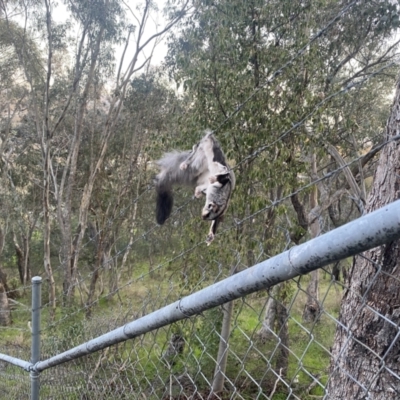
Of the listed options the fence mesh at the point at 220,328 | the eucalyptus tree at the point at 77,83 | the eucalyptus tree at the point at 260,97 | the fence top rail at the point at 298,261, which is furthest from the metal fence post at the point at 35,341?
the eucalyptus tree at the point at 77,83

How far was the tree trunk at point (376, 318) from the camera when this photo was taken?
1815 mm

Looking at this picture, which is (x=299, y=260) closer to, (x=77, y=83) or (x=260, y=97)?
(x=260, y=97)

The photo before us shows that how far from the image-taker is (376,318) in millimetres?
1887

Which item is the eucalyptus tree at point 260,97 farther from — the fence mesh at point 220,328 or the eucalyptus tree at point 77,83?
the eucalyptus tree at point 77,83

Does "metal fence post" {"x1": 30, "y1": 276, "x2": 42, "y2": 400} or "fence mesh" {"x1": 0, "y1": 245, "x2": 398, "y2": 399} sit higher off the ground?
"metal fence post" {"x1": 30, "y1": 276, "x2": 42, "y2": 400}

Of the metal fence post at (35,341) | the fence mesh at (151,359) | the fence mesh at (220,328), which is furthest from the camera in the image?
the metal fence post at (35,341)

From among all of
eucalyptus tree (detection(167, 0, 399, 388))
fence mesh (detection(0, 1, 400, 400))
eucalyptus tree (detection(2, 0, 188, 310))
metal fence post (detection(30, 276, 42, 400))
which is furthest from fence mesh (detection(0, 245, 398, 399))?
eucalyptus tree (detection(2, 0, 188, 310))

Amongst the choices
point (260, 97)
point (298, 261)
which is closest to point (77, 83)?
point (260, 97)

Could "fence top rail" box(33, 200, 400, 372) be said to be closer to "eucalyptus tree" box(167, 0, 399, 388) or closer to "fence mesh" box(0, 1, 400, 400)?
"fence mesh" box(0, 1, 400, 400)

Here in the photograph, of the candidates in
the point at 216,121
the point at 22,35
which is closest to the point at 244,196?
the point at 216,121

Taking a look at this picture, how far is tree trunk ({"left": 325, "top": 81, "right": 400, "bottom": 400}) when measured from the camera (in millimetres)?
1815

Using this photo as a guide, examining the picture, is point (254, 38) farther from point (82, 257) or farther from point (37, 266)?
point (37, 266)

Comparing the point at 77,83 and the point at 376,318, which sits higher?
the point at 77,83

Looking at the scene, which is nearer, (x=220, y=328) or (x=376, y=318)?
(x=376, y=318)
